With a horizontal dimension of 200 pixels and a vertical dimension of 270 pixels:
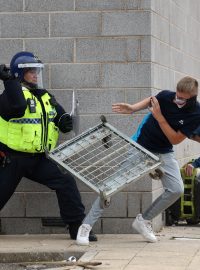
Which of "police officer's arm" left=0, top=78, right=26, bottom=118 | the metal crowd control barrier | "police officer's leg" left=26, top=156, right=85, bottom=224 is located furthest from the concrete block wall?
"police officer's arm" left=0, top=78, right=26, bottom=118

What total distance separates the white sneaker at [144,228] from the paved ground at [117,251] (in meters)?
0.08

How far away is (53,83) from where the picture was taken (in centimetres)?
932

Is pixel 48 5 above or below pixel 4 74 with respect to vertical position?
above

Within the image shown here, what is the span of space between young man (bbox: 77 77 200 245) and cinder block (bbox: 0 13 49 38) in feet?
4.64

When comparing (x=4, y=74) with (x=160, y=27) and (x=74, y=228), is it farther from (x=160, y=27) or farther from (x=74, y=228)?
(x=160, y=27)

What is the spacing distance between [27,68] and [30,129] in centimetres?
62

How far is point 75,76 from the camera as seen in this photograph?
9.30m

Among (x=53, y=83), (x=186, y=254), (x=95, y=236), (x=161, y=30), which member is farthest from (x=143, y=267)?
(x=161, y=30)

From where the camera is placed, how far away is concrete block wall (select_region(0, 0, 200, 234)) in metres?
9.23

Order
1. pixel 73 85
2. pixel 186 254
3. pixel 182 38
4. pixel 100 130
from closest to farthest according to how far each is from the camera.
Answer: pixel 186 254 < pixel 100 130 < pixel 73 85 < pixel 182 38

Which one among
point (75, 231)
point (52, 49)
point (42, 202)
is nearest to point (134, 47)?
point (52, 49)

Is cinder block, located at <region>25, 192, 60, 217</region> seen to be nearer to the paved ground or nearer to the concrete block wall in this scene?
the concrete block wall

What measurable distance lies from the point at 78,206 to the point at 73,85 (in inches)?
53.8

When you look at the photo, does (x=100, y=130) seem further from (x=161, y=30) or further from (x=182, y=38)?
(x=182, y=38)
